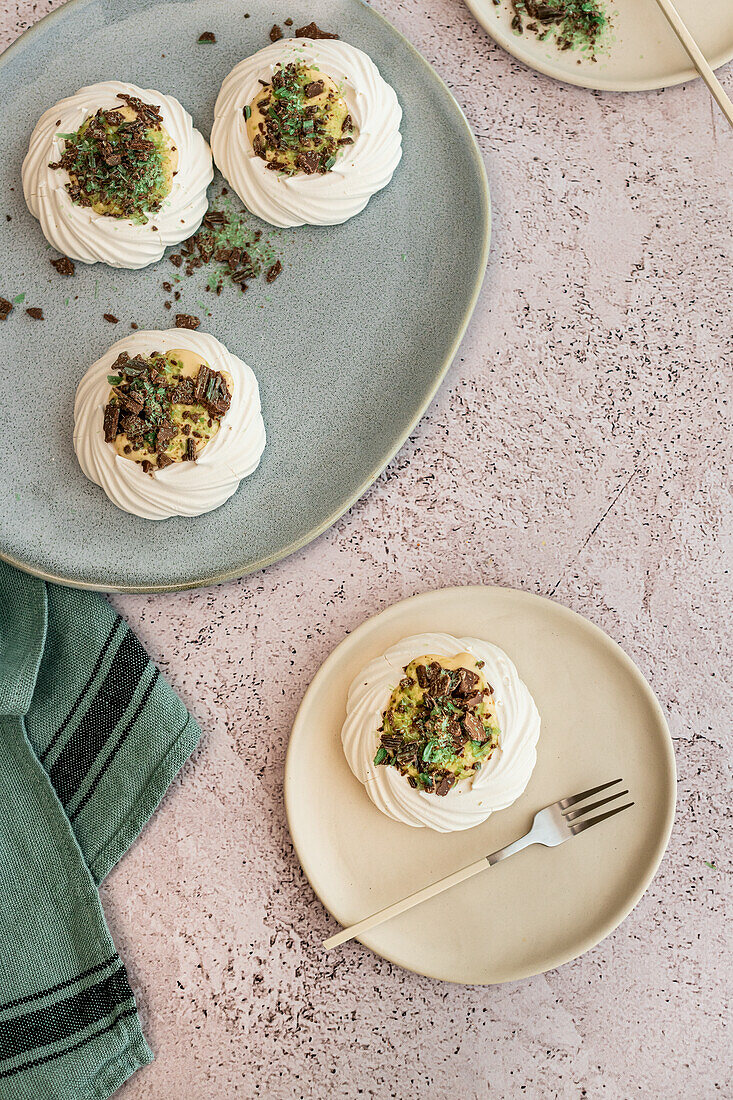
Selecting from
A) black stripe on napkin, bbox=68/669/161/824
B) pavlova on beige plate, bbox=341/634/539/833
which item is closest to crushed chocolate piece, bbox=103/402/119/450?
black stripe on napkin, bbox=68/669/161/824

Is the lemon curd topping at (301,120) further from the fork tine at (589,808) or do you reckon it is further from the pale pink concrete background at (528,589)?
the fork tine at (589,808)

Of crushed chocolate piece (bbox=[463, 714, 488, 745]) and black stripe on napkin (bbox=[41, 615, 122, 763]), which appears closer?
crushed chocolate piece (bbox=[463, 714, 488, 745])

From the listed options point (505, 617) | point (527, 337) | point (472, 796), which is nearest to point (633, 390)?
point (527, 337)

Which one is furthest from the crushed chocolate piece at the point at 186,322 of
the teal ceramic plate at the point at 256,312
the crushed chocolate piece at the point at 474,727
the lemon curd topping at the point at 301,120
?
the crushed chocolate piece at the point at 474,727

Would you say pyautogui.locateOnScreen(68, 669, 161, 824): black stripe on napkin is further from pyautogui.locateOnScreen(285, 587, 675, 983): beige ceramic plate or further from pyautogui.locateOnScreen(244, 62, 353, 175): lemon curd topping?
pyautogui.locateOnScreen(244, 62, 353, 175): lemon curd topping

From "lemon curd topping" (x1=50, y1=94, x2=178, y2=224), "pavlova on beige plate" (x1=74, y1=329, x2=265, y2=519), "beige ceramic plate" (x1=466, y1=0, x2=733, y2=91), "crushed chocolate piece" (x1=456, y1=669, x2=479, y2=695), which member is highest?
"lemon curd topping" (x1=50, y1=94, x2=178, y2=224)

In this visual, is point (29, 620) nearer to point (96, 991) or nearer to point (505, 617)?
point (96, 991)
